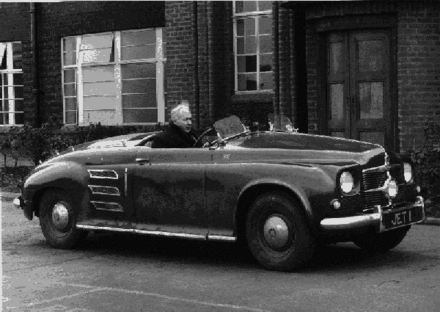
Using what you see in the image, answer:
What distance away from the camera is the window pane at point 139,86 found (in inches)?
780

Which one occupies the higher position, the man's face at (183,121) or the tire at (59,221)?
the man's face at (183,121)

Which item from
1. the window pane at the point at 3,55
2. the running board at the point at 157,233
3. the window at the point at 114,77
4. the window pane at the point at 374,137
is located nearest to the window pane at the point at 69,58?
the window at the point at 114,77

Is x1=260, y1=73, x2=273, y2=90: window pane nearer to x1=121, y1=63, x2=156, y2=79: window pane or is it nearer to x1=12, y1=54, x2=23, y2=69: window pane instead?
x1=121, y1=63, x2=156, y2=79: window pane

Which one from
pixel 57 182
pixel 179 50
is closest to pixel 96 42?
pixel 179 50

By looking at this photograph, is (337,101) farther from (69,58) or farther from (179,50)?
(69,58)

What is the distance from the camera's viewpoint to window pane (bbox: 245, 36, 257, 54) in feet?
57.6

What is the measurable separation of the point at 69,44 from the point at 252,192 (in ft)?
45.3

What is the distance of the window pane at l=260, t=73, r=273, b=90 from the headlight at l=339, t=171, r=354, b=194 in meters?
9.35

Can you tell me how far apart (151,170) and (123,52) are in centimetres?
1140

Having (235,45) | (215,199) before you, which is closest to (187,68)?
(235,45)

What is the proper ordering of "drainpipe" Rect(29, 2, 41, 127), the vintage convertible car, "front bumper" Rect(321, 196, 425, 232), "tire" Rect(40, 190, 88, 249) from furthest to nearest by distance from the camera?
"drainpipe" Rect(29, 2, 41, 127) → "tire" Rect(40, 190, 88, 249) → the vintage convertible car → "front bumper" Rect(321, 196, 425, 232)

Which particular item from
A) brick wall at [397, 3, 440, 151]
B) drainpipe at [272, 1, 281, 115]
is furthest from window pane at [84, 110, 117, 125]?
brick wall at [397, 3, 440, 151]

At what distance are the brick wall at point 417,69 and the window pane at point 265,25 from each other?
318 cm

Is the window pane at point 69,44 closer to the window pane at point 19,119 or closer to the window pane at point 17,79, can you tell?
the window pane at point 17,79
